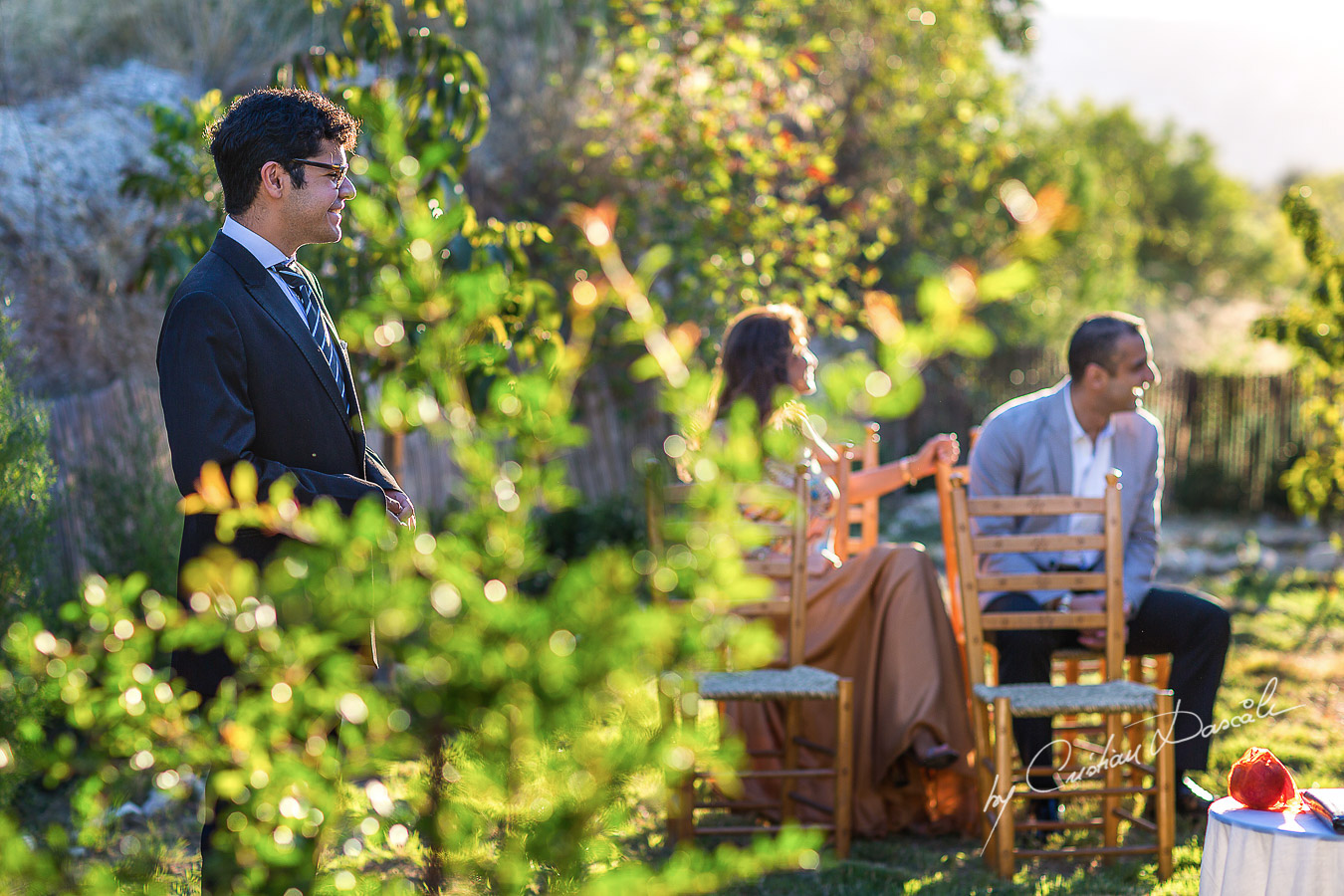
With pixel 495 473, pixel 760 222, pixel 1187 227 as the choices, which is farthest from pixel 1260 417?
pixel 1187 227

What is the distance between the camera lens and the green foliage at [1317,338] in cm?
671

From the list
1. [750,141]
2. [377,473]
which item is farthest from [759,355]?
[750,141]

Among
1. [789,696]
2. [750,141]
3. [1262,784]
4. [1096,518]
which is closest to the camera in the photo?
[1262,784]

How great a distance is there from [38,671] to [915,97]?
10.1 metres

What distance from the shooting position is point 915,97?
1027 cm

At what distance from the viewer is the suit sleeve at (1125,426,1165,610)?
3891 mm

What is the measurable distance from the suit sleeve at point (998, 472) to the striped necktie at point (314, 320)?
7.69ft

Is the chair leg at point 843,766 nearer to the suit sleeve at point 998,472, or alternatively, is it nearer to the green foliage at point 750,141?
the suit sleeve at point 998,472

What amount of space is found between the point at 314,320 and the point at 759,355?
5.59ft

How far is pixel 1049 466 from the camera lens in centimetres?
404

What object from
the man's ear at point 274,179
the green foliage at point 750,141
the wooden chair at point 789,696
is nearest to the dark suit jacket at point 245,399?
the man's ear at point 274,179

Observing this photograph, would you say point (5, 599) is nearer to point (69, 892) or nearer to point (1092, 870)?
point (69, 892)

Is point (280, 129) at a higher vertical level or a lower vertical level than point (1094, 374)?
higher

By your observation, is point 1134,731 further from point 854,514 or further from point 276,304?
point 276,304
